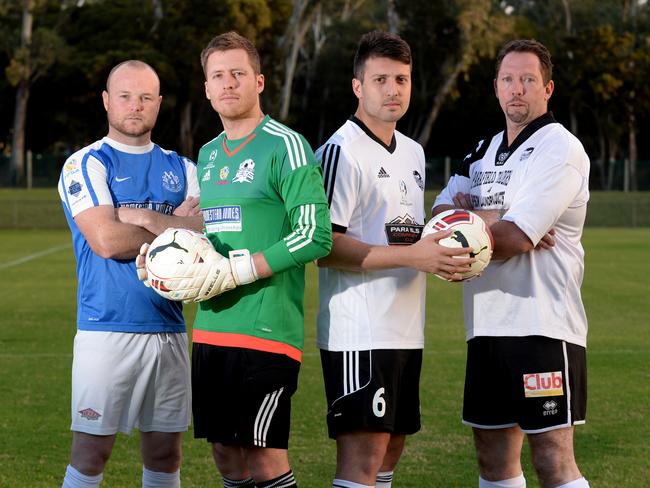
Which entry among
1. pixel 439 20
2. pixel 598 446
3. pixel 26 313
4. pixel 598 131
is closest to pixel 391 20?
pixel 439 20

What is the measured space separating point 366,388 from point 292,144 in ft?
3.65

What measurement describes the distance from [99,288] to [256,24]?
4179 cm

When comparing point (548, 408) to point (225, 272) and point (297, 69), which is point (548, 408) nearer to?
point (225, 272)

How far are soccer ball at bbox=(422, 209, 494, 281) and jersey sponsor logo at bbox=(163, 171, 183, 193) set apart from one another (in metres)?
1.35

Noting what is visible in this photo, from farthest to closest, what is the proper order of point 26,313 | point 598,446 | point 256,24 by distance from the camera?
point 256,24, point 26,313, point 598,446

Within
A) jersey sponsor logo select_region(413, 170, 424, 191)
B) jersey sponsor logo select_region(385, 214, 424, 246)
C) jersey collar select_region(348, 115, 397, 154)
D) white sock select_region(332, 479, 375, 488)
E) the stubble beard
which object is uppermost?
the stubble beard

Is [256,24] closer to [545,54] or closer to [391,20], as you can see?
[391,20]

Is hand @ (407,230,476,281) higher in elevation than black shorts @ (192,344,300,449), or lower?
higher

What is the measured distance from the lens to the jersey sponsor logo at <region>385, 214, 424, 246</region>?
4.86 m

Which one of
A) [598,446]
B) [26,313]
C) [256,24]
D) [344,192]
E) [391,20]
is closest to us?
[344,192]

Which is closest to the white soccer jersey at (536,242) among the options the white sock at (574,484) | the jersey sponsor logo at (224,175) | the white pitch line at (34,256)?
the white sock at (574,484)

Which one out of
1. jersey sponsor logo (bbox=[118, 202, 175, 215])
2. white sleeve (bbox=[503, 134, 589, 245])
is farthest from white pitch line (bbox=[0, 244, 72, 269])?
white sleeve (bbox=[503, 134, 589, 245])

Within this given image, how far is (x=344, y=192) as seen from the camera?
475 centimetres

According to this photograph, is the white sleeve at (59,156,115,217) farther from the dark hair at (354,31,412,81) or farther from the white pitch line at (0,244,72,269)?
the white pitch line at (0,244,72,269)
